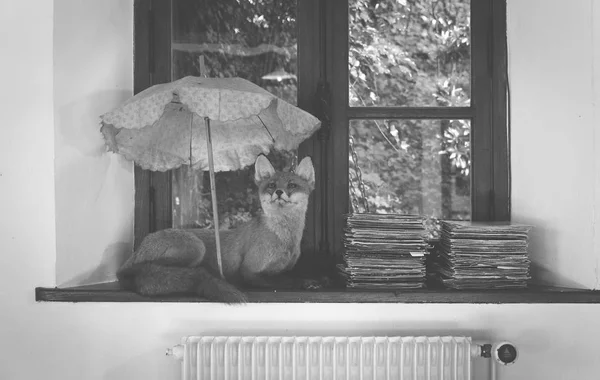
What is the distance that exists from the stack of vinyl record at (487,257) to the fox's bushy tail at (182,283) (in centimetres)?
93

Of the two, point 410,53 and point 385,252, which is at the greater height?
point 410,53

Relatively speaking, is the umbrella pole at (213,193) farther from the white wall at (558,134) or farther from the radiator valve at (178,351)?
the white wall at (558,134)

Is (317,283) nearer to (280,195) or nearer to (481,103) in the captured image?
(280,195)

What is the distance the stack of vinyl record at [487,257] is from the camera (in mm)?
2330

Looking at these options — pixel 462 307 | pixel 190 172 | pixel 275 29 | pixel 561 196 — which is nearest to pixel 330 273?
pixel 462 307

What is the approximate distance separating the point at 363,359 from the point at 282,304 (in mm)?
408

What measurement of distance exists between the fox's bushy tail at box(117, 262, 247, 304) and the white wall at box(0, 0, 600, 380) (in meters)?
0.12

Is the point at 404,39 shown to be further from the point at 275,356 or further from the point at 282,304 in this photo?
the point at 275,356

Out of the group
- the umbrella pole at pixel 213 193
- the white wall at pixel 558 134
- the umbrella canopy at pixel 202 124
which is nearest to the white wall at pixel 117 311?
the white wall at pixel 558 134

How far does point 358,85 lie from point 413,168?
0.52m

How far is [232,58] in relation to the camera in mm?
2818

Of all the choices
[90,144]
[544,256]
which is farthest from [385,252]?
[90,144]

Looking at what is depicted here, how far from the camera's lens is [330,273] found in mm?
2646

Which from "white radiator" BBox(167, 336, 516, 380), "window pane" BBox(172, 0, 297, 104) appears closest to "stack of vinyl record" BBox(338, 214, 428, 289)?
"white radiator" BBox(167, 336, 516, 380)
